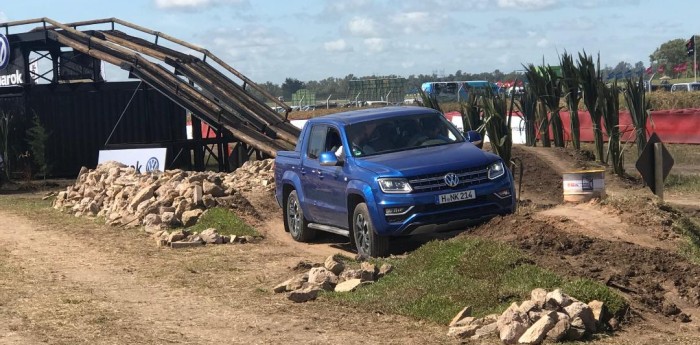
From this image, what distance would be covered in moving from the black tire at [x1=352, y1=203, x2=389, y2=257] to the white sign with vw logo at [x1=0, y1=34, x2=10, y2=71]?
70.6 ft

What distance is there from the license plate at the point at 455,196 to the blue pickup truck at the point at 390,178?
0.01m

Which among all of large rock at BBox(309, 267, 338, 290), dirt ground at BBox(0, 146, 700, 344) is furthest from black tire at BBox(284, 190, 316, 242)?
large rock at BBox(309, 267, 338, 290)

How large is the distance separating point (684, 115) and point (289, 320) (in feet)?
77.9

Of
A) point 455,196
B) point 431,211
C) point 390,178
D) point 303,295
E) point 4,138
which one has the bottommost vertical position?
point 303,295

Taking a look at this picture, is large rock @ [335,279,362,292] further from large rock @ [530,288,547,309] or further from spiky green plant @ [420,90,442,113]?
spiky green plant @ [420,90,442,113]

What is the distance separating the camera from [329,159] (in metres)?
13.4

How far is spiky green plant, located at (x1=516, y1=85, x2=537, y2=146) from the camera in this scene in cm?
2303

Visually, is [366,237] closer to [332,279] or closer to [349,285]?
[332,279]

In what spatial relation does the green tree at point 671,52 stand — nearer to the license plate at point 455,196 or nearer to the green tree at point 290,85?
the green tree at point 290,85

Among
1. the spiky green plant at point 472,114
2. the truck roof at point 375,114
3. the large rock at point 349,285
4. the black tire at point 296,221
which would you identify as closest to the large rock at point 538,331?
the large rock at point 349,285

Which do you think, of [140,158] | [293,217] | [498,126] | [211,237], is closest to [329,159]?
[293,217]

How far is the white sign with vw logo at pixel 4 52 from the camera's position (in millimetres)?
31688

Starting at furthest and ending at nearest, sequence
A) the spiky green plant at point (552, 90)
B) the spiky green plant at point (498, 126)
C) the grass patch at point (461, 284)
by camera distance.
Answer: the spiky green plant at point (552, 90), the spiky green plant at point (498, 126), the grass patch at point (461, 284)

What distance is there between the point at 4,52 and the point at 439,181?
22.7m
